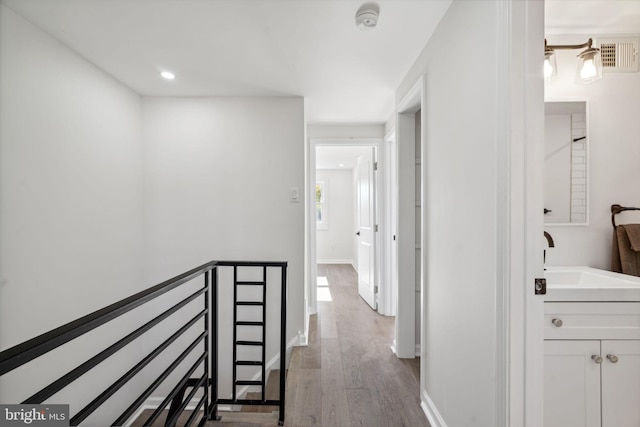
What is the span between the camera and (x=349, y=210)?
7.38 meters

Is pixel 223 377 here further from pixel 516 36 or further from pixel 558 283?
pixel 516 36

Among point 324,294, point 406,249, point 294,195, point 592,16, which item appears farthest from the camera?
point 324,294

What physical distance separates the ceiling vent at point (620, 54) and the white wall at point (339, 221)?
5588 mm

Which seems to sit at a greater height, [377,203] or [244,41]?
[244,41]

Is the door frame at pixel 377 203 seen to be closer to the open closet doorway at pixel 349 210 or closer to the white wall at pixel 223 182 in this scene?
the open closet doorway at pixel 349 210

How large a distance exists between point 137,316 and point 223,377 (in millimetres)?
976

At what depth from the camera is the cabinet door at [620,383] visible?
133 cm

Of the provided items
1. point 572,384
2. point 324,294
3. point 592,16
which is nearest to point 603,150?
point 592,16

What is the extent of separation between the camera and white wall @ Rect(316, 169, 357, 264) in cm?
734

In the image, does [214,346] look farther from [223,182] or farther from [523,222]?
[523,222]

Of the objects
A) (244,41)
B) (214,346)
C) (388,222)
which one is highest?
(244,41)

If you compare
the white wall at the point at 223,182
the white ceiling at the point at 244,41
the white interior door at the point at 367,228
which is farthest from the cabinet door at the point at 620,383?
the white interior door at the point at 367,228

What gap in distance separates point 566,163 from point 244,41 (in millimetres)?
2158

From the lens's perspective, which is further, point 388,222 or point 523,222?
point 388,222
